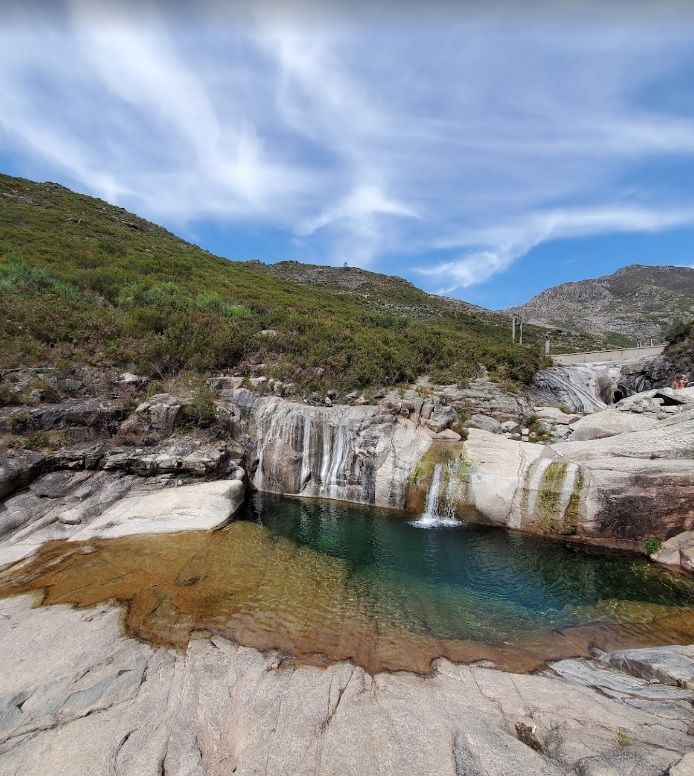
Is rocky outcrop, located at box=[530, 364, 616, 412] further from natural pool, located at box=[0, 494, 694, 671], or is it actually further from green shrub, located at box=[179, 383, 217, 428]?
green shrub, located at box=[179, 383, 217, 428]

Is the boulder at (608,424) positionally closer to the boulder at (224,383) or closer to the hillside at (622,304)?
the boulder at (224,383)

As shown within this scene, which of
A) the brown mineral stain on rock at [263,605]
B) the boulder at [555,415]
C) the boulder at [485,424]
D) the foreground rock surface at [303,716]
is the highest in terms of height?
the boulder at [555,415]

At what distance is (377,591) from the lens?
1129 cm

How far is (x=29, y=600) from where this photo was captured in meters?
9.98

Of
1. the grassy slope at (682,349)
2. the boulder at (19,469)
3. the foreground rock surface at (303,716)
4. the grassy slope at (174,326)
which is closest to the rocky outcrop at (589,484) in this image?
the foreground rock surface at (303,716)

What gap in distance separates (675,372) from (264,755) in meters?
35.1

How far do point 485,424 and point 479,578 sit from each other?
10.7 m

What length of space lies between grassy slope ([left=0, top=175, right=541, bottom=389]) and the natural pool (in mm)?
12594

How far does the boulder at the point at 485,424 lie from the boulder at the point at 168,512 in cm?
1339

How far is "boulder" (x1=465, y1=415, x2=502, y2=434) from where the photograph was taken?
21.3 metres

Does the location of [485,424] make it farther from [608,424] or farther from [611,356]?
[611,356]

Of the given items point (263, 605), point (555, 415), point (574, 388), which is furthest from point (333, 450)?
point (574, 388)

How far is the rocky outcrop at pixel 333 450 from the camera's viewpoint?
64.3 ft

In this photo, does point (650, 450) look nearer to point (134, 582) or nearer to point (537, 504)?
point (537, 504)
